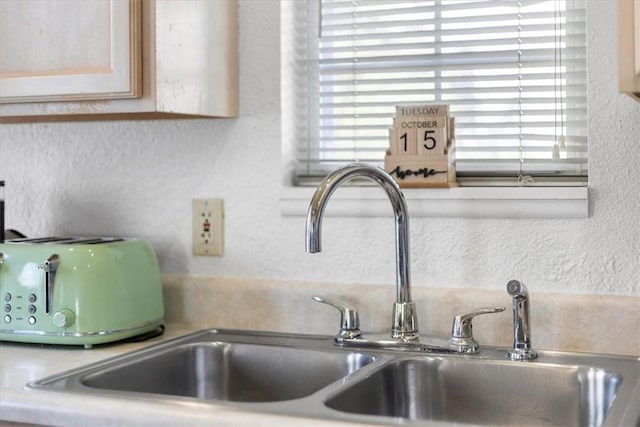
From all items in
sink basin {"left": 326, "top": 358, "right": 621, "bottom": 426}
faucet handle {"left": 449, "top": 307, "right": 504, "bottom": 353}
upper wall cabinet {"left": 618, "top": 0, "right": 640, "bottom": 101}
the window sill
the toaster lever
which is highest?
upper wall cabinet {"left": 618, "top": 0, "right": 640, "bottom": 101}

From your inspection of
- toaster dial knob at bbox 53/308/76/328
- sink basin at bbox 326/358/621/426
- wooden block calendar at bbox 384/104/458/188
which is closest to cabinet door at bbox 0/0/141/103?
toaster dial knob at bbox 53/308/76/328

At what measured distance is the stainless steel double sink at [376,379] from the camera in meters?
1.45

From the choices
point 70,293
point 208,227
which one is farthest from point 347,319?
point 70,293

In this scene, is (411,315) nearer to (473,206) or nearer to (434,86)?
(473,206)

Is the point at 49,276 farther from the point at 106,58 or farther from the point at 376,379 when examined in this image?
the point at 376,379

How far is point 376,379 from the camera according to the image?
4.91ft

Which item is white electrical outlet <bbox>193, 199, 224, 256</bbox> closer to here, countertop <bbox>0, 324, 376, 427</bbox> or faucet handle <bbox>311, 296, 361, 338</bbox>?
faucet handle <bbox>311, 296, 361, 338</bbox>

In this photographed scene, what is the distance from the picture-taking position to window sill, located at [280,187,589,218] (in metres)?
1.65

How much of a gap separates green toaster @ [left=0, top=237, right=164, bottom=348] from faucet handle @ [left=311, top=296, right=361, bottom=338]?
37cm

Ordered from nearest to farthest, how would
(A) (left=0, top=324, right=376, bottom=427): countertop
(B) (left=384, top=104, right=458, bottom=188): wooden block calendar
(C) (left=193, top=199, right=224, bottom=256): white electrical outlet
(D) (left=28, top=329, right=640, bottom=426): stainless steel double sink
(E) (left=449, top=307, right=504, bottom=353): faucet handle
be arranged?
(A) (left=0, top=324, right=376, bottom=427): countertop → (D) (left=28, top=329, right=640, bottom=426): stainless steel double sink → (E) (left=449, top=307, right=504, bottom=353): faucet handle → (B) (left=384, top=104, right=458, bottom=188): wooden block calendar → (C) (left=193, top=199, right=224, bottom=256): white electrical outlet

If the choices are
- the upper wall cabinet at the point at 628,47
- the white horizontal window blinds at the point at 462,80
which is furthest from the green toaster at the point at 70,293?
the upper wall cabinet at the point at 628,47

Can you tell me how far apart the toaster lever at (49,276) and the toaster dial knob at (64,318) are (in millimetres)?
25

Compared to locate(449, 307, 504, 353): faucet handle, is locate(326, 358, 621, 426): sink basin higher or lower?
lower

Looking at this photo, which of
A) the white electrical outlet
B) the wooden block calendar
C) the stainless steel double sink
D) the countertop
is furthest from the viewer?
the white electrical outlet
